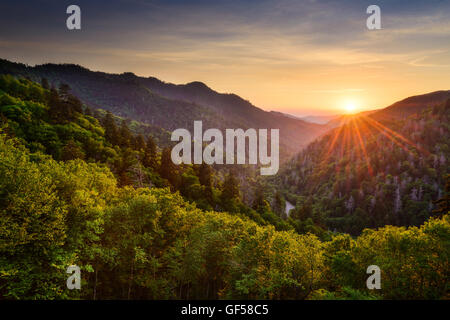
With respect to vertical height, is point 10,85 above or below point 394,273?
above

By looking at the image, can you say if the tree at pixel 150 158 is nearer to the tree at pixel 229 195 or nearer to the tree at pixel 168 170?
the tree at pixel 168 170

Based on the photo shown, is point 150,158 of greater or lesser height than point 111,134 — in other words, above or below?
below

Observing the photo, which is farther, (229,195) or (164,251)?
(229,195)

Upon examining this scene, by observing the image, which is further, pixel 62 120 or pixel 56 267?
pixel 62 120

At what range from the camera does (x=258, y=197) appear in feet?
404

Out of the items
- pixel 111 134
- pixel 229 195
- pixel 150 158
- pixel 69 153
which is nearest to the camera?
pixel 69 153

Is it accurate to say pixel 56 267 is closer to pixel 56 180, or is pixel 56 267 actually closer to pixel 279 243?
pixel 56 180

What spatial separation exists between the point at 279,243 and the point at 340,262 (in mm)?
6589

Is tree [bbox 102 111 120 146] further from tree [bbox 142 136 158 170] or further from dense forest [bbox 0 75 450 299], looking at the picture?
dense forest [bbox 0 75 450 299]

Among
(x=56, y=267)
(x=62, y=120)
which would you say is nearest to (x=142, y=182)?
(x=62, y=120)

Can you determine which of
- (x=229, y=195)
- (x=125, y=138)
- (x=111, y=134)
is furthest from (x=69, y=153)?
(x=229, y=195)

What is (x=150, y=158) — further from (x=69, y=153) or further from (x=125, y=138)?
(x=69, y=153)

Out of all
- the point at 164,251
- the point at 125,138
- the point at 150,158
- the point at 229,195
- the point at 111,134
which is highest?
the point at 111,134

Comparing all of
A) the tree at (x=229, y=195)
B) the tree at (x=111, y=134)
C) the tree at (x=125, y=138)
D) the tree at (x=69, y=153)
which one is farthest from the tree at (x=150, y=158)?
the tree at (x=69, y=153)
